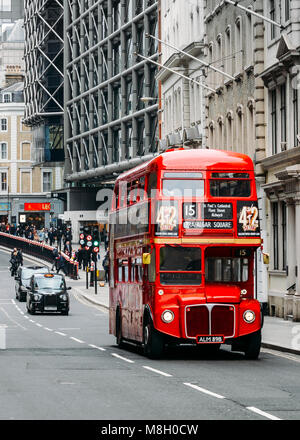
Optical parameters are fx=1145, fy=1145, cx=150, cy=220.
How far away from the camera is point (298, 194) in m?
36.3

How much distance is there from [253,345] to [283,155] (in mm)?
14668

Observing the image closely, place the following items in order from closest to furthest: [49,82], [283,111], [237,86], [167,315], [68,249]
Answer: [167,315], [283,111], [237,86], [68,249], [49,82]

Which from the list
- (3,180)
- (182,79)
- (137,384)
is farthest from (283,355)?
(3,180)

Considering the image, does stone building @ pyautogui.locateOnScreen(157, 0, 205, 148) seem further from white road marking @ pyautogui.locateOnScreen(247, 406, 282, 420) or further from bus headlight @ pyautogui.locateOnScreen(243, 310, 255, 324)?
white road marking @ pyautogui.locateOnScreen(247, 406, 282, 420)

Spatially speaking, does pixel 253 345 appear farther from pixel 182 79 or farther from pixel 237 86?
pixel 182 79

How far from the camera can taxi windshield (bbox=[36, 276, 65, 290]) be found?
49.4 meters

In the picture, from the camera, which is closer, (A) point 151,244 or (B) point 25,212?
(A) point 151,244

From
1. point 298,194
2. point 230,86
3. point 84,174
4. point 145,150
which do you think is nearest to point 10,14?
point 84,174

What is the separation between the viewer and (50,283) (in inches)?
1960

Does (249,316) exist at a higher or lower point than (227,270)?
lower

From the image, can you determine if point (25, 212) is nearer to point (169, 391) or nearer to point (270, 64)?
point (270, 64)

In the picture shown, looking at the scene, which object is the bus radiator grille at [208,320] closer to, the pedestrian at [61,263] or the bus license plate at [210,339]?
the bus license plate at [210,339]

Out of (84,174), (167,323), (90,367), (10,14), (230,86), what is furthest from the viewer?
(10,14)

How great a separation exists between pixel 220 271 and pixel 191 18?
3723 centimetres
